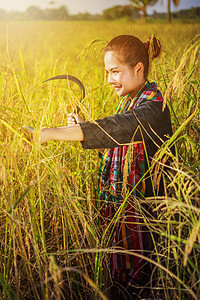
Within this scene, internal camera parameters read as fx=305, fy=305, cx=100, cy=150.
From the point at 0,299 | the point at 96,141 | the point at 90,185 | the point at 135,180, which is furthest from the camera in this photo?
the point at 90,185

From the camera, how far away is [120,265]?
123 centimetres

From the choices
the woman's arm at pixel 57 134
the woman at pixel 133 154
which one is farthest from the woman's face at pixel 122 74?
the woman's arm at pixel 57 134

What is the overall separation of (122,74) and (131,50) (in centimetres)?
10

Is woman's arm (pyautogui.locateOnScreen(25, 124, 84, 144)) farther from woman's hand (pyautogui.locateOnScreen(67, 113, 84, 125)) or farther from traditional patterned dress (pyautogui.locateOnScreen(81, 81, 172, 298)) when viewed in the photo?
woman's hand (pyautogui.locateOnScreen(67, 113, 84, 125))

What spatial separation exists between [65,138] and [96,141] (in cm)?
11

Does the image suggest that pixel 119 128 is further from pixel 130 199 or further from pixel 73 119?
pixel 130 199

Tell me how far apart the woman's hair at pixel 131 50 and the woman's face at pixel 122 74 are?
0.02 metres

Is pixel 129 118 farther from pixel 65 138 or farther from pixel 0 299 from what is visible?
pixel 0 299

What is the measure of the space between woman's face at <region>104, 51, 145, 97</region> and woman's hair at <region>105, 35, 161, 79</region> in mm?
17

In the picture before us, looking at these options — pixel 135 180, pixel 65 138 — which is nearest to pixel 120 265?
pixel 135 180

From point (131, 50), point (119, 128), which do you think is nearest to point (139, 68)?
point (131, 50)

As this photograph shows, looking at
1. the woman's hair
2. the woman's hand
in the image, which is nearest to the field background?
the woman's hand

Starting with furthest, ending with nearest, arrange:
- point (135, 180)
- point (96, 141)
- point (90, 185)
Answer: point (90, 185) < point (135, 180) < point (96, 141)

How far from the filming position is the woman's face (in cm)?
120
